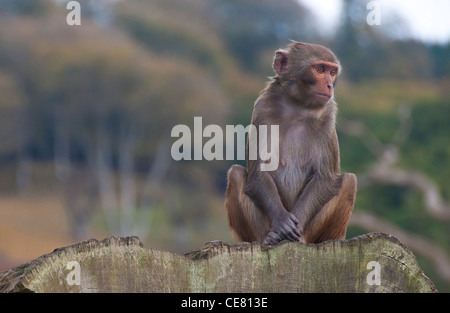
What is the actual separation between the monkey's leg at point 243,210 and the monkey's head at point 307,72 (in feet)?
2.80

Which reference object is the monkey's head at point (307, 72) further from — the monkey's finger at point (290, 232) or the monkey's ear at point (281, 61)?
the monkey's finger at point (290, 232)

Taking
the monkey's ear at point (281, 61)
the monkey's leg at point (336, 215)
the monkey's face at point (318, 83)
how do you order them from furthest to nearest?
1. the monkey's ear at point (281, 61)
2. the monkey's face at point (318, 83)
3. the monkey's leg at point (336, 215)

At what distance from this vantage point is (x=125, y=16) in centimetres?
6781

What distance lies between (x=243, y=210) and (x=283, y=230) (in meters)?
0.58

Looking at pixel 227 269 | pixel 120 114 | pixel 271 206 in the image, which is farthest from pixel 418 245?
pixel 120 114

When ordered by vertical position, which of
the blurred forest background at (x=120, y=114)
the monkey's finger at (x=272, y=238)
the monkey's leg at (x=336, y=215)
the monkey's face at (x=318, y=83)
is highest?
the blurred forest background at (x=120, y=114)

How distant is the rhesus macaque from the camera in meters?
6.83

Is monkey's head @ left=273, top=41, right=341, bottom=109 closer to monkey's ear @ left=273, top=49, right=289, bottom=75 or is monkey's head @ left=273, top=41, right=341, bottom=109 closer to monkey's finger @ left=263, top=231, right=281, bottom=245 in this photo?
monkey's ear @ left=273, top=49, right=289, bottom=75

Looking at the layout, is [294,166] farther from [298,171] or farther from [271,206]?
[271,206]

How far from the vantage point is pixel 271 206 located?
6.79 meters

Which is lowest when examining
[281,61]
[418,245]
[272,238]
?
[272,238]

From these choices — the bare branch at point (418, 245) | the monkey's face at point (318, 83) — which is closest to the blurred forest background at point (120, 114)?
the bare branch at point (418, 245)

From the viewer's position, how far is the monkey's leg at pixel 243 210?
22.9ft
